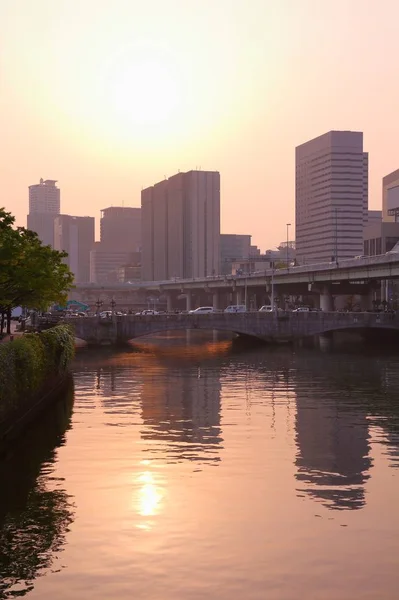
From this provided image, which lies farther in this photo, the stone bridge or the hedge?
the stone bridge

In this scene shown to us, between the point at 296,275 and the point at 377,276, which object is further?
the point at 296,275

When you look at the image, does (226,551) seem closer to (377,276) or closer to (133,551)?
(133,551)

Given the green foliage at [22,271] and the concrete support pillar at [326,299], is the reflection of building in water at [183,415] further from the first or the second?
the concrete support pillar at [326,299]

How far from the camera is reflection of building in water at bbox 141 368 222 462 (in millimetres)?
44750

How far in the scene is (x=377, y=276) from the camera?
427 feet

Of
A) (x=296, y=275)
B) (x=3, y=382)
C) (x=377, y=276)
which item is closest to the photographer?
(x=3, y=382)

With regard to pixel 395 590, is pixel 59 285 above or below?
above

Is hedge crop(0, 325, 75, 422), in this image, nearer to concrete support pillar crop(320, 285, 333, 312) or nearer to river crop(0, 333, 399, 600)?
river crop(0, 333, 399, 600)

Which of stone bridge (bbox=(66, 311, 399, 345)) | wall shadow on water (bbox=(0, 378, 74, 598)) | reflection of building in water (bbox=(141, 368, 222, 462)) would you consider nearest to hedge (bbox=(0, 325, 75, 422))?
wall shadow on water (bbox=(0, 378, 74, 598))

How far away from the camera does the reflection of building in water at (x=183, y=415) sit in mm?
44750

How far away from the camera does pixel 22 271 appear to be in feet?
228

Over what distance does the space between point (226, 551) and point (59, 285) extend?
60.5 m

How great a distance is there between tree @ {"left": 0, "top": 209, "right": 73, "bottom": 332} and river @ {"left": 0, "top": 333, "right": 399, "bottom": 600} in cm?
1168

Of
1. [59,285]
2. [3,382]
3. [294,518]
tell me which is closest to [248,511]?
[294,518]
